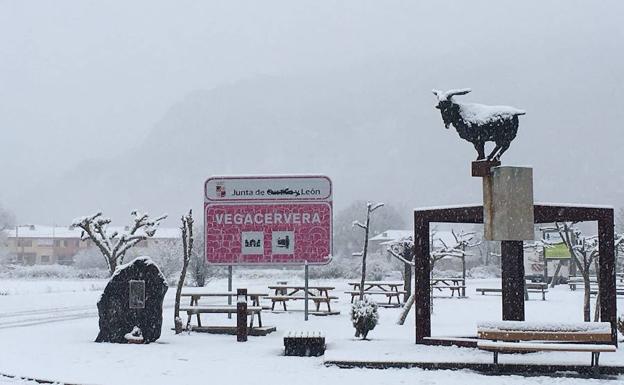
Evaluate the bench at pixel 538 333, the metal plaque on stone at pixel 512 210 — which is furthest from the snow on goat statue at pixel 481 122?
the bench at pixel 538 333

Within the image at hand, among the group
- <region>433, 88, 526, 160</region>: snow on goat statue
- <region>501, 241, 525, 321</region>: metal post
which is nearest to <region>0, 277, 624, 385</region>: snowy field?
<region>501, 241, 525, 321</region>: metal post

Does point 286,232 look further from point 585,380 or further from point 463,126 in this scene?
point 585,380

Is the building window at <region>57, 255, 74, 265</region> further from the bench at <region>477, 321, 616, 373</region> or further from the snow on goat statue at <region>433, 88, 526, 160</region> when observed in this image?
the bench at <region>477, 321, 616, 373</region>

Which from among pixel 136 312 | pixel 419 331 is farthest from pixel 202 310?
pixel 419 331

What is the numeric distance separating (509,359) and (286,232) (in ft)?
29.1

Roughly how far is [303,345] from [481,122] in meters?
4.73

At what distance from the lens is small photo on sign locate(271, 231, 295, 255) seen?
63.5 feet

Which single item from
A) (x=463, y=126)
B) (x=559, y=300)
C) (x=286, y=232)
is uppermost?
(x=463, y=126)

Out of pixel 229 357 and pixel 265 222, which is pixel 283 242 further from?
pixel 229 357

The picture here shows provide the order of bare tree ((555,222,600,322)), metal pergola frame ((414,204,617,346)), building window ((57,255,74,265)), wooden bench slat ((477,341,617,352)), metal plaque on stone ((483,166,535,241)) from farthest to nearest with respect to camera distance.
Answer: building window ((57,255,74,265)) < bare tree ((555,222,600,322)) < metal pergola frame ((414,204,617,346)) < metal plaque on stone ((483,166,535,241)) < wooden bench slat ((477,341,617,352))

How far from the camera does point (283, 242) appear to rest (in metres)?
19.4

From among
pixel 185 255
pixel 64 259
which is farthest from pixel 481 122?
pixel 64 259

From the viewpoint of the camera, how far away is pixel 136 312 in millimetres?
14328

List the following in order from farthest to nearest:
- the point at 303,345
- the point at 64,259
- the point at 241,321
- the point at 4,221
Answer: the point at 64,259
the point at 4,221
the point at 241,321
the point at 303,345
